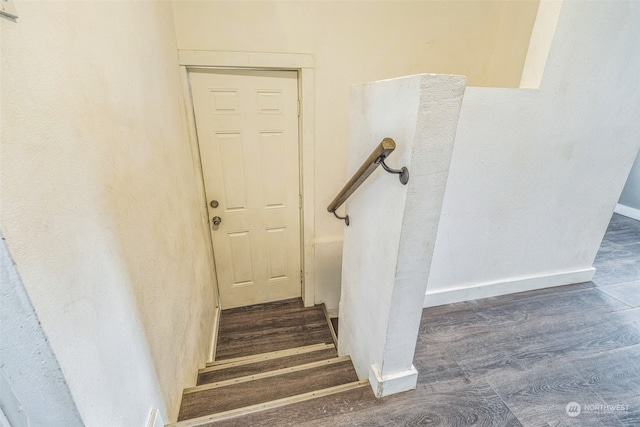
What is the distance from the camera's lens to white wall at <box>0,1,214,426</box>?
547 millimetres

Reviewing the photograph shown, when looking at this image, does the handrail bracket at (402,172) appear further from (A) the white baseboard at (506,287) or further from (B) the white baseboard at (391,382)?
(A) the white baseboard at (506,287)

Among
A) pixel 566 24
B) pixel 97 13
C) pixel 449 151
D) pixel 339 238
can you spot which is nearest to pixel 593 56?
pixel 566 24

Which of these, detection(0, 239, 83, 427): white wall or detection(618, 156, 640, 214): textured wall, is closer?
detection(0, 239, 83, 427): white wall

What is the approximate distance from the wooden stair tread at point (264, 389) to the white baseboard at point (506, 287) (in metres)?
0.77

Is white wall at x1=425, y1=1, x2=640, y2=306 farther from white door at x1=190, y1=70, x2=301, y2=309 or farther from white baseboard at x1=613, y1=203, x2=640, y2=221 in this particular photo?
white baseboard at x1=613, y1=203, x2=640, y2=221

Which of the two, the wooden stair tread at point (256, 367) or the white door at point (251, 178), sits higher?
the white door at point (251, 178)

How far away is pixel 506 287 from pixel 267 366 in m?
1.80

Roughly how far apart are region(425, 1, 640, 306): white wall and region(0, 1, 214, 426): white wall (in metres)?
1.55

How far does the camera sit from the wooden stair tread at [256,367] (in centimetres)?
179

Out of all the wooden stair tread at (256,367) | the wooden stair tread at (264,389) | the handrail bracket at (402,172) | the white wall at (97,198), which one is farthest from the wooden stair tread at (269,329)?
the handrail bracket at (402,172)

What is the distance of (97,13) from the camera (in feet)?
2.79

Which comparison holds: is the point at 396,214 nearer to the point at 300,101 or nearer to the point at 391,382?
the point at 391,382

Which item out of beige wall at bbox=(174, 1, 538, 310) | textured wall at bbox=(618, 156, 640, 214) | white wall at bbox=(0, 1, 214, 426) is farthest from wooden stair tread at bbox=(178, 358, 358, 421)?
textured wall at bbox=(618, 156, 640, 214)

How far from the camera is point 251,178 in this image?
2.24 m
